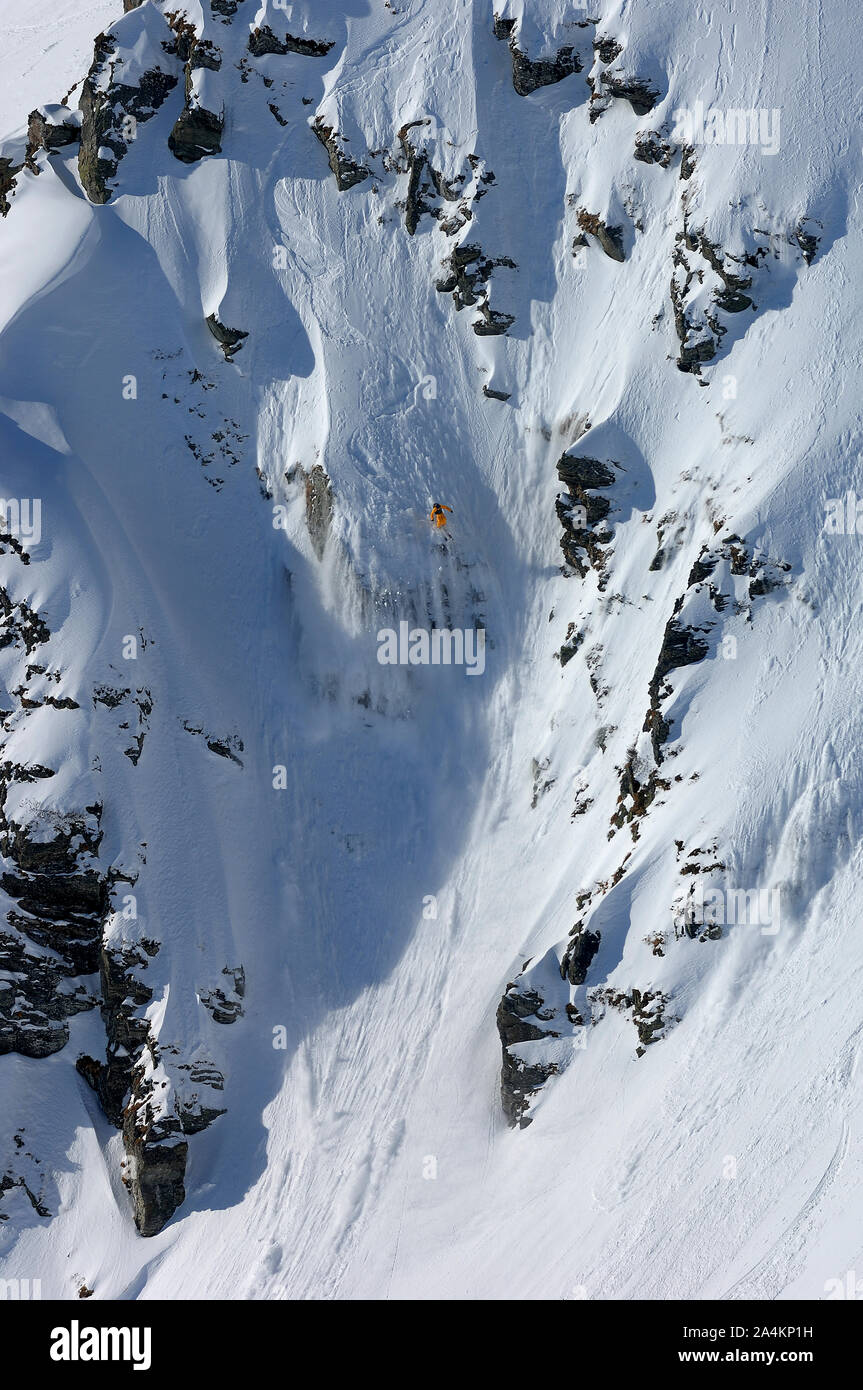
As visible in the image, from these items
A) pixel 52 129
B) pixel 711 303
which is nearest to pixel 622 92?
pixel 711 303

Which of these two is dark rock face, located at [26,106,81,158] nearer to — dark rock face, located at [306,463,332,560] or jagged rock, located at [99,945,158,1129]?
dark rock face, located at [306,463,332,560]

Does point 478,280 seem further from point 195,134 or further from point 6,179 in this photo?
point 6,179

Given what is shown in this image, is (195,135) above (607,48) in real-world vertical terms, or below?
below

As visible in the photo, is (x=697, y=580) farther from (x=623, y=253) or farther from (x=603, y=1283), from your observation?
(x=603, y=1283)

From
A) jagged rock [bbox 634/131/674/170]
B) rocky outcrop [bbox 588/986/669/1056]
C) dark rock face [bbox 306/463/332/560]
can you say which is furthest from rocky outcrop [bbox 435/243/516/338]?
rocky outcrop [bbox 588/986/669/1056]

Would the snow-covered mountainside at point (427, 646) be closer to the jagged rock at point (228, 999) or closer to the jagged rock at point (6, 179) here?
the jagged rock at point (228, 999)

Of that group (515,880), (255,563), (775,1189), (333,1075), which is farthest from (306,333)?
→ (775,1189)

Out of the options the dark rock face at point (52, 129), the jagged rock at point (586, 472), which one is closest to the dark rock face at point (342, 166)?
the dark rock face at point (52, 129)
